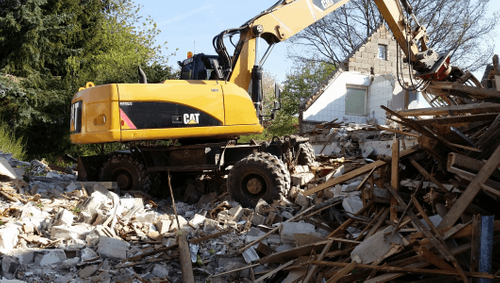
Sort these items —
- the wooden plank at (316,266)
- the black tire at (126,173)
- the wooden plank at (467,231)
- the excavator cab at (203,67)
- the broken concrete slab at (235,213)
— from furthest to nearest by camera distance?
1. the excavator cab at (203,67)
2. the black tire at (126,173)
3. the broken concrete slab at (235,213)
4. the wooden plank at (316,266)
5. the wooden plank at (467,231)

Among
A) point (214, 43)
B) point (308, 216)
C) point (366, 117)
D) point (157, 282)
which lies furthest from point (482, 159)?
point (366, 117)

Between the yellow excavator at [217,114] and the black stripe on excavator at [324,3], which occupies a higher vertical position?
the black stripe on excavator at [324,3]

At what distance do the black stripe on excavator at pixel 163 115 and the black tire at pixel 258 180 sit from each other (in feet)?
3.39

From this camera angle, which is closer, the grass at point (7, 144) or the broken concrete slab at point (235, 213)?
the broken concrete slab at point (235, 213)

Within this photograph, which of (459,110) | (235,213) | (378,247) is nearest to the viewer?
(378,247)

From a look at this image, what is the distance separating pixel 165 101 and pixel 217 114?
3.00ft

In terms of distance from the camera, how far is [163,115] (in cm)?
724

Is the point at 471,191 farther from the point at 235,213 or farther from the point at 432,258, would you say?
the point at 235,213

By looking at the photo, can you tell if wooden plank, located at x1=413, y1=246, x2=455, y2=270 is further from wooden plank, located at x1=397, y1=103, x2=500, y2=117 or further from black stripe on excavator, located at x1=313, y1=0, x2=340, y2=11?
black stripe on excavator, located at x1=313, y1=0, x2=340, y2=11

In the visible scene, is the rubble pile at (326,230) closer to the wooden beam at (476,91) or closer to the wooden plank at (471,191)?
the wooden plank at (471,191)

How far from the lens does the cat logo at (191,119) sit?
24.1 feet

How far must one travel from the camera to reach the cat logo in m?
Result: 7.33

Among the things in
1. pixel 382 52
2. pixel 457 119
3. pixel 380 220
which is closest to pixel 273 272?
pixel 380 220

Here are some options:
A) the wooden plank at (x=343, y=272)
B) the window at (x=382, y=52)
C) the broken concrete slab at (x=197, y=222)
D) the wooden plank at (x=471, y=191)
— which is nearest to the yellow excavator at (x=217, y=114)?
the broken concrete slab at (x=197, y=222)
